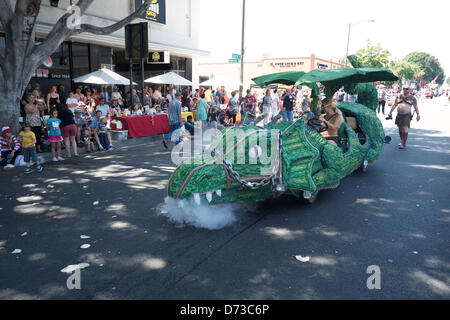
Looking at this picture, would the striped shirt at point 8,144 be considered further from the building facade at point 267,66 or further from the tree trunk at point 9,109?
the building facade at point 267,66

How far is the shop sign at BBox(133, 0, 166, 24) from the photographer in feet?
61.1

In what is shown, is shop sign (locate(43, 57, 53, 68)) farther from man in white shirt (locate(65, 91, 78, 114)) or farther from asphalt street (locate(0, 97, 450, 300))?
asphalt street (locate(0, 97, 450, 300))

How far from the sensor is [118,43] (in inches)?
707

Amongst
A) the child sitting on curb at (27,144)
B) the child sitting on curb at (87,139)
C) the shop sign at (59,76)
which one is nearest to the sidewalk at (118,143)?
the child sitting on curb at (87,139)

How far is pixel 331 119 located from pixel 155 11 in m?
15.6

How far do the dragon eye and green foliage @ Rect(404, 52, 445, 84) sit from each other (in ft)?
532

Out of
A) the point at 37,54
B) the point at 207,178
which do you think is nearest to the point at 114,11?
the point at 37,54

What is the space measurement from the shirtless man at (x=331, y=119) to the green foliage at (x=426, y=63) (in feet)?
522

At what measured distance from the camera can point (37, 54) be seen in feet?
31.8

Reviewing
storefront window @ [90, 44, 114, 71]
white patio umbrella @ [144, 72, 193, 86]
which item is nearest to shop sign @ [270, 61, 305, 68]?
storefront window @ [90, 44, 114, 71]

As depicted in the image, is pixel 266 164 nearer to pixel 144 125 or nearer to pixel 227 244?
pixel 227 244

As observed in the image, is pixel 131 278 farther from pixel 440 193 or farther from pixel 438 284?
pixel 440 193

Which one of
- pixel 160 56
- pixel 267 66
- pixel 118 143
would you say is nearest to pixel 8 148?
pixel 118 143

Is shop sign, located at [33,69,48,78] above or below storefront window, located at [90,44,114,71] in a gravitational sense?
below
